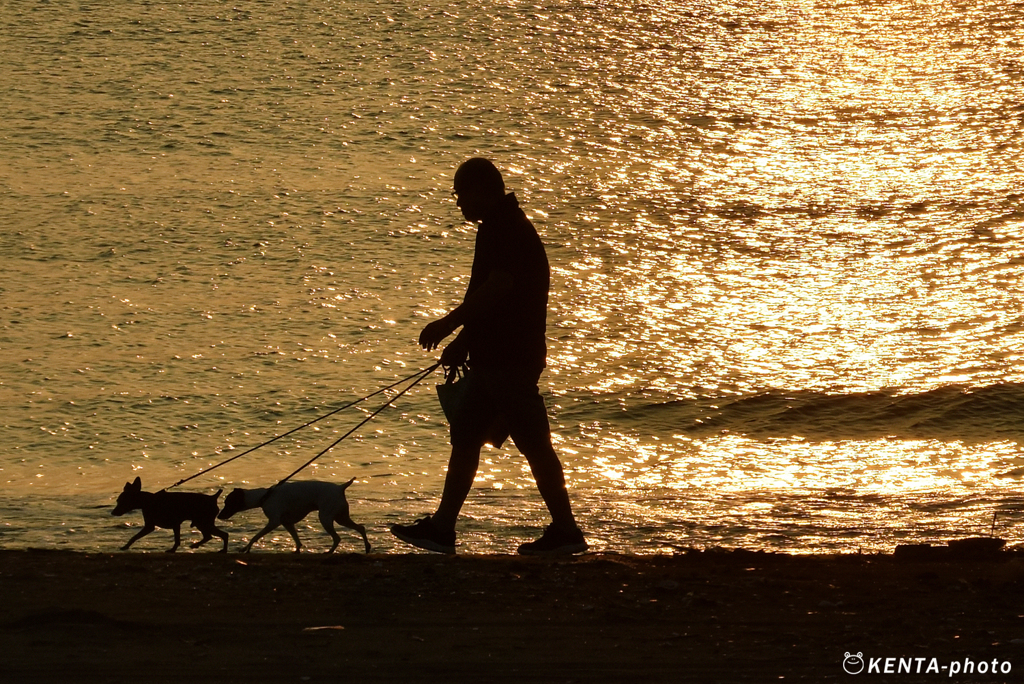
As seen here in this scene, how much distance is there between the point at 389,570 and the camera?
5941mm

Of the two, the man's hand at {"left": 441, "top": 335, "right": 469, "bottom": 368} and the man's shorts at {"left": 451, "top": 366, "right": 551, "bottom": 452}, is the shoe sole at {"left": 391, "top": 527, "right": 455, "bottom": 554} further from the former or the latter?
the man's hand at {"left": 441, "top": 335, "right": 469, "bottom": 368}

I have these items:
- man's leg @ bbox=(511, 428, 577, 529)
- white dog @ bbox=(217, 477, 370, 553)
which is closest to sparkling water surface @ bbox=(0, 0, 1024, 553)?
white dog @ bbox=(217, 477, 370, 553)

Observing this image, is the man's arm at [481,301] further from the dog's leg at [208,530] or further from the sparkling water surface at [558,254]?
the sparkling water surface at [558,254]

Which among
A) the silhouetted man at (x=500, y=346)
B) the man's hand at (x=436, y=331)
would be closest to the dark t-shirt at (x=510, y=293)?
the silhouetted man at (x=500, y=346)

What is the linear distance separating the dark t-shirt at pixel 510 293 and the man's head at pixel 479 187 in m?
0.06

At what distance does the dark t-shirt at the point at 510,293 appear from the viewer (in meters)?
6.02

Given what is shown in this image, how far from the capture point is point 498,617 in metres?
5.21

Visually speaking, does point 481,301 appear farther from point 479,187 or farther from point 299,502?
point 299,502

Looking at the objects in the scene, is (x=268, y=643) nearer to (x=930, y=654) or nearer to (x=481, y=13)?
(x=930, y=654)

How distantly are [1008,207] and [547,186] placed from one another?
574 cm

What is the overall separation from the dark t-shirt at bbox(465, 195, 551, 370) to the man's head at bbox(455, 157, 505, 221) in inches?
2.3

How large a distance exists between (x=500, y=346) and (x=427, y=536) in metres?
0.92

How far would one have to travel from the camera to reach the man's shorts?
6098mm

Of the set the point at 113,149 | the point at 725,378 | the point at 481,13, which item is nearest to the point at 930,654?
the point at 725,378
